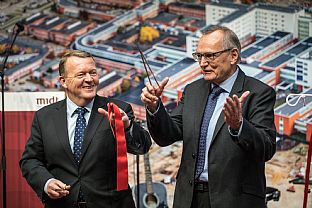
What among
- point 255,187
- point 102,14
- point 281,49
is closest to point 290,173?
point 281,49

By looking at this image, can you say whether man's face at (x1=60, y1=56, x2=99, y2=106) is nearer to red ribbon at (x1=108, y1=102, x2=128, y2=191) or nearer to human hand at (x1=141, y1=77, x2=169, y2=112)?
red ribbon at (x1=108, y1=102, x2=128, y2=191)

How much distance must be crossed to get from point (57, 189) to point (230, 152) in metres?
0.72

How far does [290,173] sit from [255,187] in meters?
2.20

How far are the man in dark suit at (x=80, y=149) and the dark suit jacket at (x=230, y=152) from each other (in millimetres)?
197

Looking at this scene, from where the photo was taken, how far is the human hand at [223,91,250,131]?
255 cm

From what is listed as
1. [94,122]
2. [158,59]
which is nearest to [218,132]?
[94,122]

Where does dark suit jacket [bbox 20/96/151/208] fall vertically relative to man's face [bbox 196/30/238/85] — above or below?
below

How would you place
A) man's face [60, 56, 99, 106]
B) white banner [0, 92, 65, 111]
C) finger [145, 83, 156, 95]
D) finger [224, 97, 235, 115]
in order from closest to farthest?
finger [224, 97, 235, 115] < finger [145, 83, 156, 95] < man's face [60, 56, 99, 106] < white banner [0, 92, 65, 111]

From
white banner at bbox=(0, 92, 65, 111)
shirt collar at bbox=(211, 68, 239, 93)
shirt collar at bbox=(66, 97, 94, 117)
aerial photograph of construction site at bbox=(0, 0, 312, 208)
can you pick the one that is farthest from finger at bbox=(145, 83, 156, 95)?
aerial photograph of construction site at bbox=(0, 0, 312, 208)

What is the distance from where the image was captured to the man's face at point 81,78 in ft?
10.1

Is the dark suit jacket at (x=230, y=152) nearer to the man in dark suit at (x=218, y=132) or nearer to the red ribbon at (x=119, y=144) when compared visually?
the man in dark suit at (x=218, y=132)

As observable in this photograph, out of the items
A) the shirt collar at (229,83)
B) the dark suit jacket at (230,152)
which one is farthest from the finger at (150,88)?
the shirt collar at (229,83)

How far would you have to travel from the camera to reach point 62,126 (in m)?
3.14

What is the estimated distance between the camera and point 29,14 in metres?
5.48
